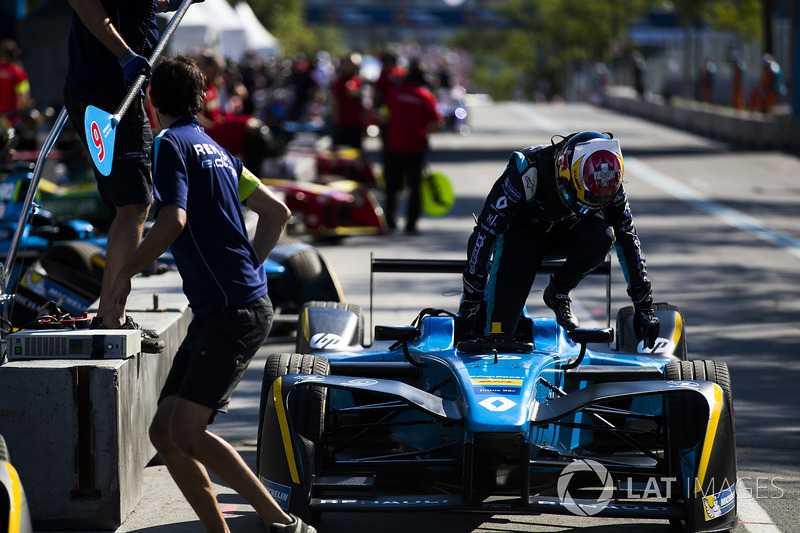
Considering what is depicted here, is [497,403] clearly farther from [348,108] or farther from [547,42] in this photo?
[547,42]

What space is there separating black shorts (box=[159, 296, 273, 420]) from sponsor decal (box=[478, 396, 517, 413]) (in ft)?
3.18

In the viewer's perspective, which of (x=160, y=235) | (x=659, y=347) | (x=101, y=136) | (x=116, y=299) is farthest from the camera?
(x=659, y=347)

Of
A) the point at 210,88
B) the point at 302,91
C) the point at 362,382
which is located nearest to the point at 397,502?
the point at 362,382

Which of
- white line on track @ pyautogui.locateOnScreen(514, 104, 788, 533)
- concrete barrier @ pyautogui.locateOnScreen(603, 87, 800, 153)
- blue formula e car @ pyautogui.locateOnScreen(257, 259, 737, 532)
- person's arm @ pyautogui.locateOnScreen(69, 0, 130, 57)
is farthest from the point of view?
concrete barrier @ pyautogui.locateOnScreen(603, 87, 800, 153)

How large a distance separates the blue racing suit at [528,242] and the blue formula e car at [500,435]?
10.1 inches

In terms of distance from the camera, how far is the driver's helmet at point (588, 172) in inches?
217

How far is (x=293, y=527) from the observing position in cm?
450

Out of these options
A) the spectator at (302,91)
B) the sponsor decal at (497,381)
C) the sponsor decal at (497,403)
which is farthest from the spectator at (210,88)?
the spectator at (302,91)

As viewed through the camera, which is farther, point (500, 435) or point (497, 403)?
point (497, 403)

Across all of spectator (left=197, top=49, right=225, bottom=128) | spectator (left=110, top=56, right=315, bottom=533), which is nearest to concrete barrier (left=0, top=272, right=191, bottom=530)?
spectator (left=110, top=56, right=315, bottom=533)

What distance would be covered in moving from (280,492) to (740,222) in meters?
13.9

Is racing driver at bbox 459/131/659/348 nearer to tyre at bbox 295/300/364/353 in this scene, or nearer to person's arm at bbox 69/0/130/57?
tyre at bbox 295/300/364/353

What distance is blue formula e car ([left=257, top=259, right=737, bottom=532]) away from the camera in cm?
469

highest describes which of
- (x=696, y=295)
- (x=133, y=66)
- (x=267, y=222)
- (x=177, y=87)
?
(x=133, y=66)
